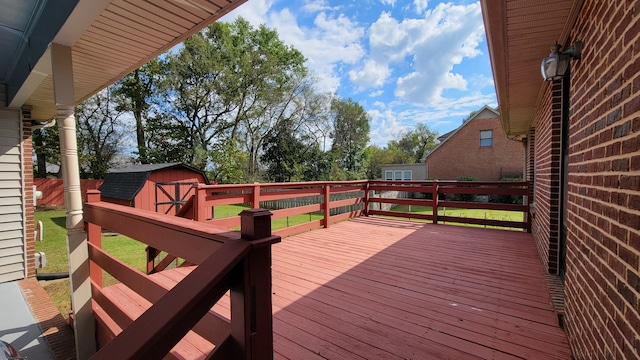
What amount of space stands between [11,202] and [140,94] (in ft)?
48.7

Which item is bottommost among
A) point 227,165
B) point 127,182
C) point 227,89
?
point 127,182

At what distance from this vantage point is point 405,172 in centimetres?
2098

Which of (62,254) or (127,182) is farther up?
(127,182)

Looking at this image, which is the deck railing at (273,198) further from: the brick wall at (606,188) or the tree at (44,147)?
the tree at (44,147)

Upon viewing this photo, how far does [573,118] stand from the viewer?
2154mm

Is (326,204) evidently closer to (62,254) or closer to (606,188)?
(606,188)

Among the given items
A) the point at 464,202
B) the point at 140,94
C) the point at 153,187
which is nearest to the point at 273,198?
the point at 464,202

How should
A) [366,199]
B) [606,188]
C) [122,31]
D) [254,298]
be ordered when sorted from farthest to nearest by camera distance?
[366,199] < [122,31] < [606,188] < [254,298]

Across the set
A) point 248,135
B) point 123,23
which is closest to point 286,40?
point 248,135

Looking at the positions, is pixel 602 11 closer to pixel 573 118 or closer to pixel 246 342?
pixel 573 118

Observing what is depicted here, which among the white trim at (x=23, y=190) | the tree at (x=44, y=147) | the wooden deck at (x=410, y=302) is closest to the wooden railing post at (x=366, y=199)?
the wooden deck at (x=410, y=302)

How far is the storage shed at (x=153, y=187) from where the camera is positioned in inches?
384

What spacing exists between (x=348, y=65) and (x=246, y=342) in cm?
2868

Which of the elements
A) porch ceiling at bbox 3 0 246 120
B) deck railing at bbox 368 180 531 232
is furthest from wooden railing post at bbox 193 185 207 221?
deck railing at bbox 368 180 531 232
